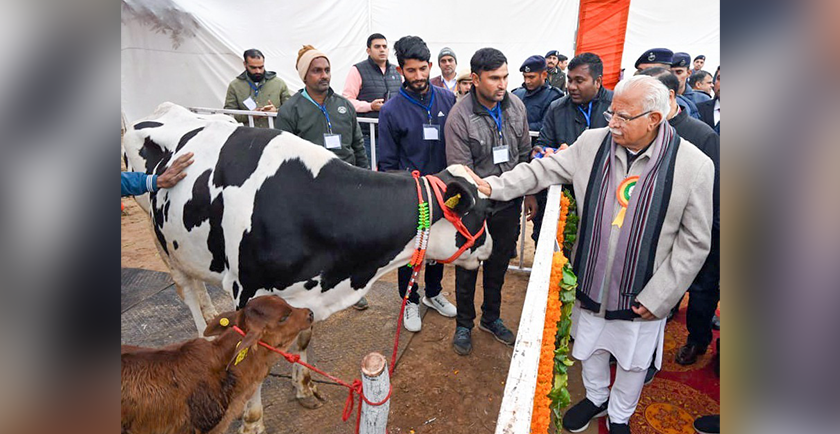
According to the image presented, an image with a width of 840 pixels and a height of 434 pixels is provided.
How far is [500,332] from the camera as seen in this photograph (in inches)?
155

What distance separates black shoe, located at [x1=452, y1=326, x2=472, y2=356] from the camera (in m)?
3.77

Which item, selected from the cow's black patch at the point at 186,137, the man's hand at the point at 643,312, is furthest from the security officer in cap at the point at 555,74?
the man's hand at the point at 643,312

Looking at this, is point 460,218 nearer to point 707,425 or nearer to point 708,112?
point 707,425

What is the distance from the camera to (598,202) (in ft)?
8.05

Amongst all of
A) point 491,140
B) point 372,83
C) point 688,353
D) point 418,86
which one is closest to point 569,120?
point 491,140

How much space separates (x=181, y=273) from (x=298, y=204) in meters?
1.54

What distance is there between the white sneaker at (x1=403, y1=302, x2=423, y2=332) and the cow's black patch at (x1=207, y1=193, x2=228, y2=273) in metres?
1.75

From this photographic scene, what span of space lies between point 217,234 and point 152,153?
3.67 ft

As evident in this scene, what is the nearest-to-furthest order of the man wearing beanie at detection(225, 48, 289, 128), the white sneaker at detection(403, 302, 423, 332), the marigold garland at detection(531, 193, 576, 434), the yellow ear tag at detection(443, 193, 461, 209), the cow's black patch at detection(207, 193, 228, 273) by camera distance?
1. the marigold garland at detection(531, 193, 576, 434)
2. the yellow ear tag at detection(443, 193, 461, 209)
3. the cow's black patch at detection(207, 193, 228, 273)
4. the white sneaker at detection(403, 302, 423, 332)
5. the man wearing beanie at detection(225, 48, 289, 128)

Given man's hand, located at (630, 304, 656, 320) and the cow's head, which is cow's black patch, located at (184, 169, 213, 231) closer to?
the cow's head

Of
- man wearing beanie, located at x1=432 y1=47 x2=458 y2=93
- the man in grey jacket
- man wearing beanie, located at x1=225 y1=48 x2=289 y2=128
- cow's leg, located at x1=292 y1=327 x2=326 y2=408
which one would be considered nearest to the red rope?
cow's leg, located at x1=292 y1=327 x2=326 y2=408

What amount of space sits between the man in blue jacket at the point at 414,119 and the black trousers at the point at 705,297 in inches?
82.5
